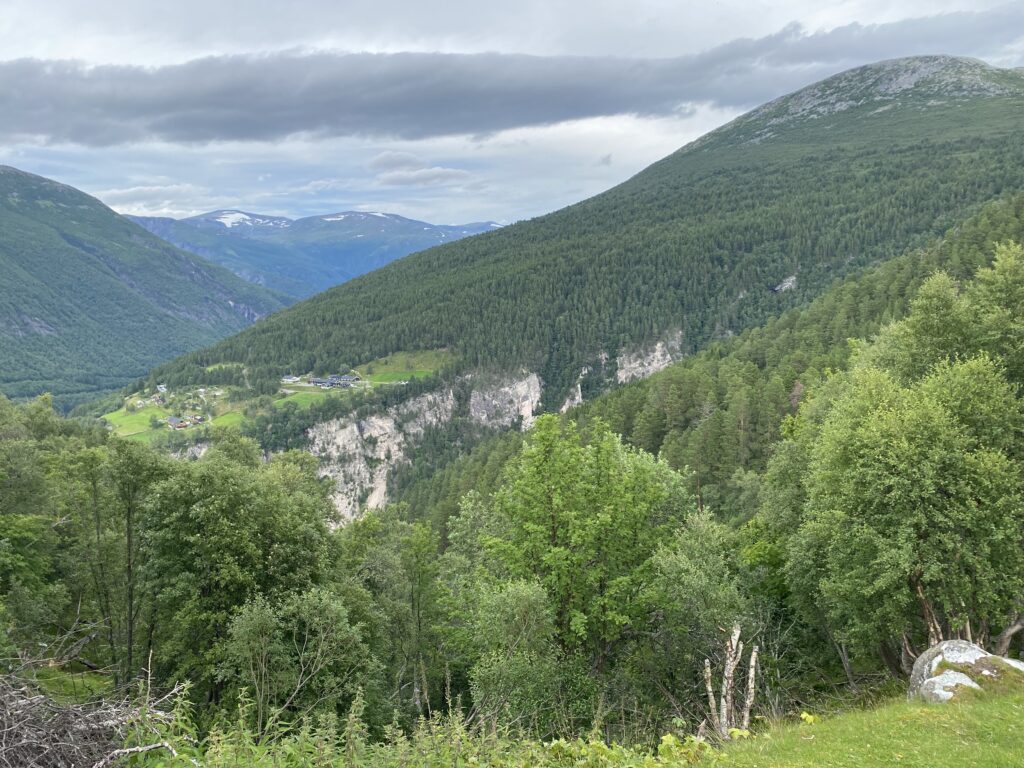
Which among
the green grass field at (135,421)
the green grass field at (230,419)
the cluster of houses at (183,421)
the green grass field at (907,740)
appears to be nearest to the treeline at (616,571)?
the green grass field at (907,740)

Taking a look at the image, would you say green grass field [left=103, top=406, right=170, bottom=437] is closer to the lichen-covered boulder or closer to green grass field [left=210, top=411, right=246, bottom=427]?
green grass field [left=210, top=411, right=246, bottom=427]

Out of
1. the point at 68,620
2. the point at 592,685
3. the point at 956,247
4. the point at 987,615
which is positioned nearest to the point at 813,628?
the point at 987,615

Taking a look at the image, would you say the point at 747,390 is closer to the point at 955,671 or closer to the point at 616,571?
the point at 616,571

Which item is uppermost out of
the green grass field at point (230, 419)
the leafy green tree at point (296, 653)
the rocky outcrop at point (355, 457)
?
the leafy green tree at point (296, 653)

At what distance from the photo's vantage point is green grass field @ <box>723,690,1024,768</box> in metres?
10.2

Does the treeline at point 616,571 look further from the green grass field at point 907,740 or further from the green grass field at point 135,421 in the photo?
the green grass field at point 135,421

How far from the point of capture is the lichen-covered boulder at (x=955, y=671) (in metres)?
13.5

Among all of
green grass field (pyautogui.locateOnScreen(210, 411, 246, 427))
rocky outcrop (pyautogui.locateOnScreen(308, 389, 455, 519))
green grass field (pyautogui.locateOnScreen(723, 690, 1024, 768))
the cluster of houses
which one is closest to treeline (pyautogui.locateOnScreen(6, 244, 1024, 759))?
green grass field (pyautogui.locateOnScreen(723, 690, 1024, 768))

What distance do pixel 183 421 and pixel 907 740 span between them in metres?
203

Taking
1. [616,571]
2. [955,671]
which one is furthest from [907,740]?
[616,571]

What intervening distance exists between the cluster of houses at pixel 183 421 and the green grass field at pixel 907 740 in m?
197

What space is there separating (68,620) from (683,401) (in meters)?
68.7

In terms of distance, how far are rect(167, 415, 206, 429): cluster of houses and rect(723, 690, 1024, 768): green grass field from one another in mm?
196849

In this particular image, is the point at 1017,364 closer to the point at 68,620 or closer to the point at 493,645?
the point at 493,645
